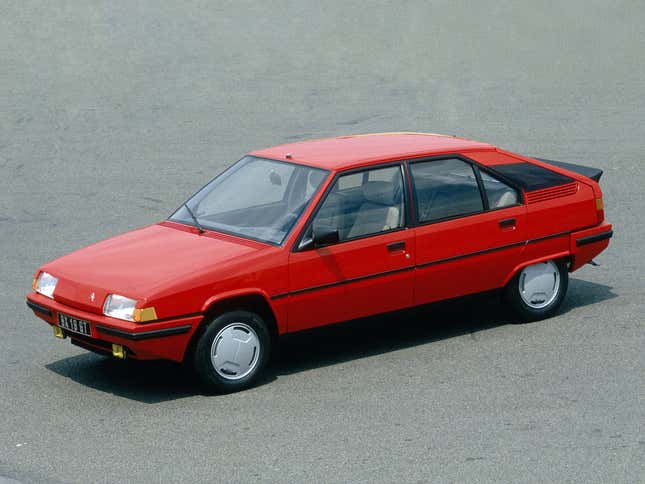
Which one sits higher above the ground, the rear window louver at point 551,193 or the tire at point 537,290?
the rear window louver at point 551,193

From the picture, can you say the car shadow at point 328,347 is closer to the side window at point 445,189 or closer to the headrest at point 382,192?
the side window at point 445,189

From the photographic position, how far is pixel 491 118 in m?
17.3

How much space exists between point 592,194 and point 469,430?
333cm

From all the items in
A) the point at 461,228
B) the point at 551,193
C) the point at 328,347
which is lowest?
the point at 328,347

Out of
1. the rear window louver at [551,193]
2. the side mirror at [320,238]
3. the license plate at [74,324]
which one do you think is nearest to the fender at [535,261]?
the rear window louver at [551,193]

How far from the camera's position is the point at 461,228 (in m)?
8.96

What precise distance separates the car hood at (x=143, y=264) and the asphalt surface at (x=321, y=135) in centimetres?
78

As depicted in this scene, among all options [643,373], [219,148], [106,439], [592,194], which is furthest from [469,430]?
[219,148]

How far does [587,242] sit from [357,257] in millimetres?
2362

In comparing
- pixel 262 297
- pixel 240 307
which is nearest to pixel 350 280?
pixel 262 297

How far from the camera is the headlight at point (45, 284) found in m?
8.30

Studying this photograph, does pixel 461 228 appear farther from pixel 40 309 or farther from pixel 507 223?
pixel 40 309

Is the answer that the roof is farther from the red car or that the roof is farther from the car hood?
the car hood

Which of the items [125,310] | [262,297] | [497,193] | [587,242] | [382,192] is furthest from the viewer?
[587,242]
